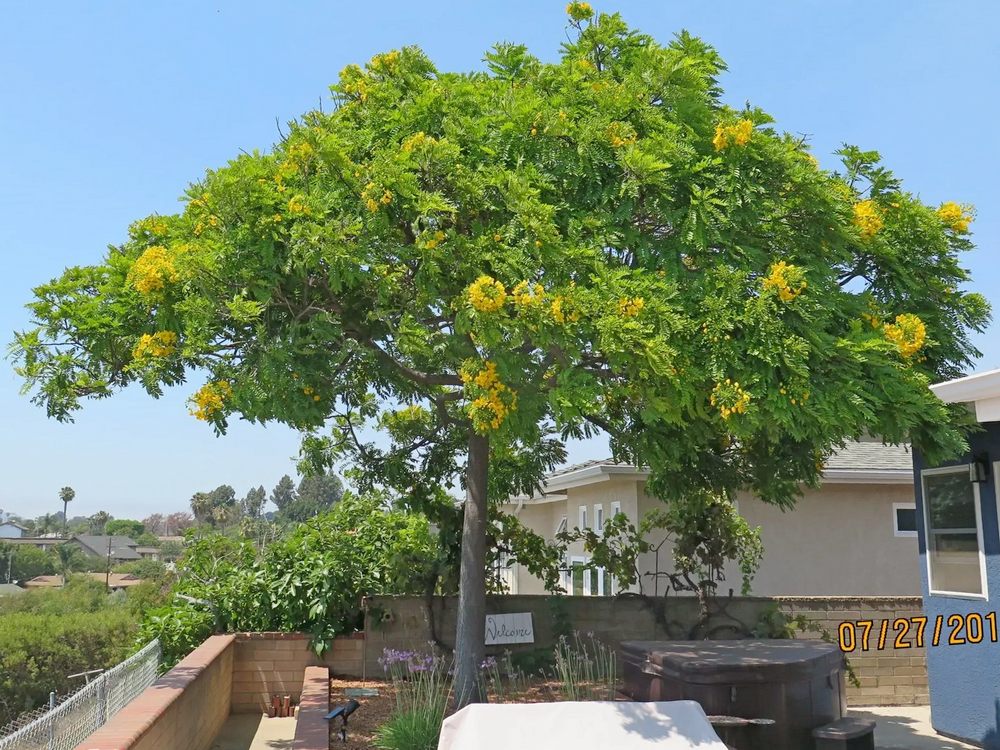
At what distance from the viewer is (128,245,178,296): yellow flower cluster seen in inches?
296

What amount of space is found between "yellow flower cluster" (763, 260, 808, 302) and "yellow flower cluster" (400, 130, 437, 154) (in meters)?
2.95

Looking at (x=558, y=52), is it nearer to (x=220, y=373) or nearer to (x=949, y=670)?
(x=220, y=373)

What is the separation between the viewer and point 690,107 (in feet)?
25.4

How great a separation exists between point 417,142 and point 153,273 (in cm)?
254

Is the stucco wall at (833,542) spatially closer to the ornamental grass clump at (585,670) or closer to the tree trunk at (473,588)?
the ornamental grass clump at (585,670)

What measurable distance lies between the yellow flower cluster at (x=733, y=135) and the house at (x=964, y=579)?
2.87 meters

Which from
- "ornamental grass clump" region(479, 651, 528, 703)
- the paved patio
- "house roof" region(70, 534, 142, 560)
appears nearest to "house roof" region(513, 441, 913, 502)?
"ornamental grass clump" region(479, 651, 528, 703)

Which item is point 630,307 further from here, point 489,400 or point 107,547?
point 107,547

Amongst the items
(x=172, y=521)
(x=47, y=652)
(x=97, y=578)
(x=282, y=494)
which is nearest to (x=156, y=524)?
(x=172, y=521)

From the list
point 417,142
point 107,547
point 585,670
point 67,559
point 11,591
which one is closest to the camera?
point 417,142

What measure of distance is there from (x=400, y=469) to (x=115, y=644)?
2544cm

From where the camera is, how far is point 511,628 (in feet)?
37.3

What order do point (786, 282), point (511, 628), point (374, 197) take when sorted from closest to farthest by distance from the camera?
point (786, 282), point (374, 197), point (511, 628)

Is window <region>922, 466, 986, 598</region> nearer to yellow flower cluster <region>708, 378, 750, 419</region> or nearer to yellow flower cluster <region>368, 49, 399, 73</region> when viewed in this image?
yellow flower cluster <region>708, 378, 750, 419</region>
